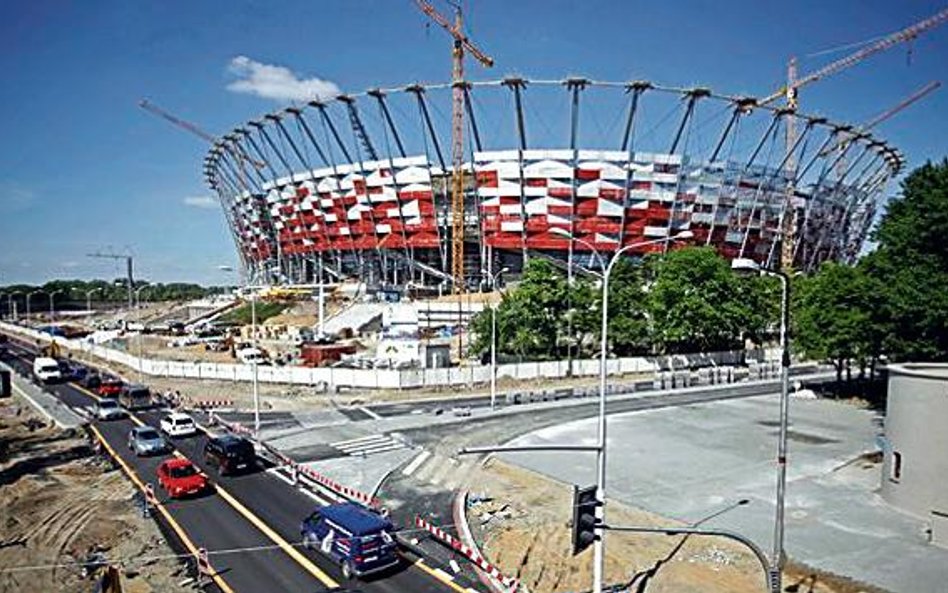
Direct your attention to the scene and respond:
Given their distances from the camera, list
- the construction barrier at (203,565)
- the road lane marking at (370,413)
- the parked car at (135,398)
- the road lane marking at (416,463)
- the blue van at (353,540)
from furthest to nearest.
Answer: the parked car at (135,398)
the road lane marking at (370,413)
the road lane marking at (416,463)
the construction barrier at (203,565)
the blue van at (353,540)

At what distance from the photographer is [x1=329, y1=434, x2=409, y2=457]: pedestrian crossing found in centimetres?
3484

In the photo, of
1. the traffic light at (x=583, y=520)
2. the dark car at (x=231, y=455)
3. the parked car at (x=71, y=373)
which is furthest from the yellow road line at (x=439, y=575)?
the parked car at (x=71, y=373)

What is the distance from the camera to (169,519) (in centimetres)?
2408

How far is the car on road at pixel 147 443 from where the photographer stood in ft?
108

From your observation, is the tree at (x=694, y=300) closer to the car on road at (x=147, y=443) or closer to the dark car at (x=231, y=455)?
the dark car at (x=231, y=455)

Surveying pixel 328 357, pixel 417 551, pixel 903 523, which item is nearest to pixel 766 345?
pixel 328 357

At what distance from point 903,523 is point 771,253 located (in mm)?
103593

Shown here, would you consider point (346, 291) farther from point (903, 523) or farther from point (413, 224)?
point (903, 523)

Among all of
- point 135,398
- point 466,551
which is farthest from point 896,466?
point 135,398

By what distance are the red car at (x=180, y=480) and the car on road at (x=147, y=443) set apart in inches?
247

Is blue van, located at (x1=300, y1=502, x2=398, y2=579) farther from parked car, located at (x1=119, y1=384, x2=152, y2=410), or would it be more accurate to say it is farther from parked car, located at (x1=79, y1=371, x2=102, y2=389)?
parked car, located at (x1=79, y1=371, x2=102, y2=389)

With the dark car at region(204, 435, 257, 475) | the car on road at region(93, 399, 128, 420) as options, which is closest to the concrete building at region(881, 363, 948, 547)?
the dark car at region(204, 435, 257, 475)

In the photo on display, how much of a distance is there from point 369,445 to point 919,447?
82.8ft

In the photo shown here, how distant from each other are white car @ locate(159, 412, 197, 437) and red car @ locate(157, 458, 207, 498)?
10.8m
